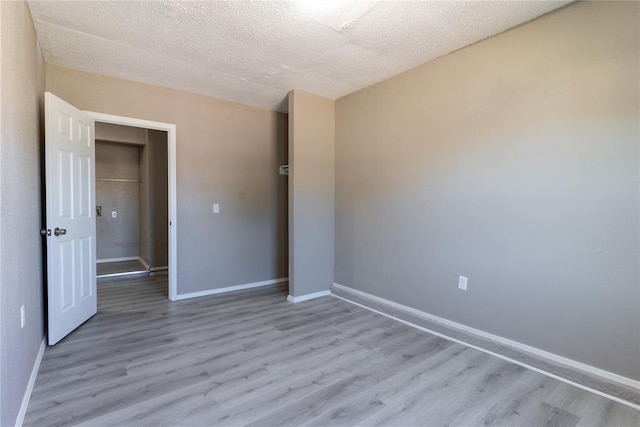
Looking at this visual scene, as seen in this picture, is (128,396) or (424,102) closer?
(128,396)

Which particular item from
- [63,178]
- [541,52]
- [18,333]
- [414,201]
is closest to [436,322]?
[414,201]

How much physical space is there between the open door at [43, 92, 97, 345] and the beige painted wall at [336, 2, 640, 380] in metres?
2.92

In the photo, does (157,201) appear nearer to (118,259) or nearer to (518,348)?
(118,259)

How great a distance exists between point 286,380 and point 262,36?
2549mm

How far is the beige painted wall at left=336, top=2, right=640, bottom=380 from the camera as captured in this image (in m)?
1.88

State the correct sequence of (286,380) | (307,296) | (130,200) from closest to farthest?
(286,380), (307,296), (130,200)

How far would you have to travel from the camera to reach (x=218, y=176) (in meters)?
3.94

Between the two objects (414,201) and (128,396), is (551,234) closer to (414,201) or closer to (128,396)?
(414,201)

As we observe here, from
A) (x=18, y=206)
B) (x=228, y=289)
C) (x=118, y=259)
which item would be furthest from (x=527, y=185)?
(x=118, y=259)

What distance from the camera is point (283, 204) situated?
14.7ft

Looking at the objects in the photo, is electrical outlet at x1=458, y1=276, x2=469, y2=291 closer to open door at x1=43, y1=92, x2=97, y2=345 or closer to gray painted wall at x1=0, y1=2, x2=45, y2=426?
gray painted wall at x1=0, y1=2, x2=45, y2=426

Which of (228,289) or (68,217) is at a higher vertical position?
(68,217)

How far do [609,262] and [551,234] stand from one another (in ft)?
1.11

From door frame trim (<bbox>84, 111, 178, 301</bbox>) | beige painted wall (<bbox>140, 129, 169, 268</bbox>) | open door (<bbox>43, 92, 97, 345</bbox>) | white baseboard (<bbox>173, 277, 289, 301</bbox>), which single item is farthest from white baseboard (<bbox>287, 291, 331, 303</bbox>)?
beige painted wall (<bbox>140, 129, 169, 268</bbox>)
